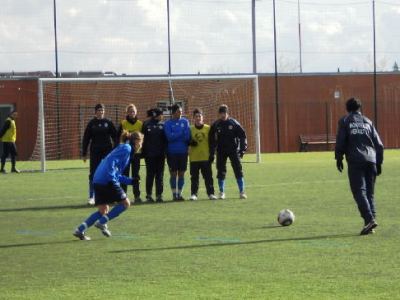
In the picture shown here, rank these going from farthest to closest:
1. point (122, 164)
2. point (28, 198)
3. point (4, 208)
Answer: point (28, 198), point (4, 208), point (122, 164)

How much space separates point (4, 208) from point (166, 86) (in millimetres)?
24924

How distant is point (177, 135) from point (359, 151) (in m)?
6.80

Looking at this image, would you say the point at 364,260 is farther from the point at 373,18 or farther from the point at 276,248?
the point at 373,18

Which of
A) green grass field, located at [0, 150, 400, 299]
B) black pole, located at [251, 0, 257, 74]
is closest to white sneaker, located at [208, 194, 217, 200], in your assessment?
green grass field, located at [0, 150, 400, 299]

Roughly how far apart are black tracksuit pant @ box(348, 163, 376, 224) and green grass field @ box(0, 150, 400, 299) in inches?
13.5

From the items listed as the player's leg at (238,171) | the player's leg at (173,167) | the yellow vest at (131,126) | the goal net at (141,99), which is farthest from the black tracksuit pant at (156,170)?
the goal net at (141,99)

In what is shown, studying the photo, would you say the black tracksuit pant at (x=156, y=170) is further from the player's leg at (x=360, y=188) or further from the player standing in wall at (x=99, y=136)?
the player's leg at (x=360, y=188)

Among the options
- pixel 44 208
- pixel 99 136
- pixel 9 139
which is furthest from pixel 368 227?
pixel 9 139

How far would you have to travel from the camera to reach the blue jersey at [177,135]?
19.5 meters

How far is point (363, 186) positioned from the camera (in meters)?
13.3

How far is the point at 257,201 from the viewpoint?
18.7 metres

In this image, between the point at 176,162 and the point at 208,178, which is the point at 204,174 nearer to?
the point at 208,178

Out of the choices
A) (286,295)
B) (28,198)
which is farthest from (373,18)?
(286,295)

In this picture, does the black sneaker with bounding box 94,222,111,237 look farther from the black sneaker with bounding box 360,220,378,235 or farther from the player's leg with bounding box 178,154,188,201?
the player's leg with bounding box 178,154,188,201
